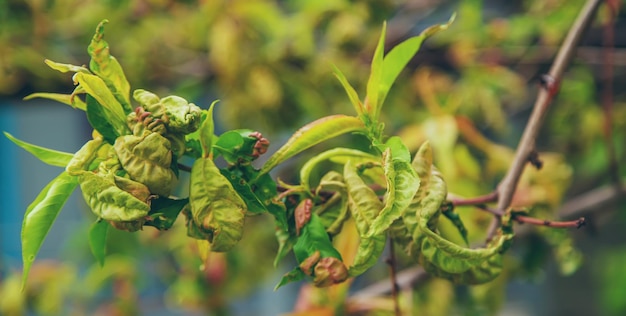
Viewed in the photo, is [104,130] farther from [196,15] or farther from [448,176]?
[196,15]

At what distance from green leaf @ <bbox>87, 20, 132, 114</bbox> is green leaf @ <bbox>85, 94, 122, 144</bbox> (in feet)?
0.06

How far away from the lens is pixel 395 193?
0.51 metres

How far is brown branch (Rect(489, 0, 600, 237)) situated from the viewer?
702 mm

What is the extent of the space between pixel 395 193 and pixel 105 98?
238 millimetres

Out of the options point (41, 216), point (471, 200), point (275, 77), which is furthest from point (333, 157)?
point (275, 77)

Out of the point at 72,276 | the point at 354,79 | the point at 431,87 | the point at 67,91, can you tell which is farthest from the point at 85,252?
the point at 431,87

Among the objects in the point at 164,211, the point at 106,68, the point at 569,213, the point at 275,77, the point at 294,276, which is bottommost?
the point at 569,213

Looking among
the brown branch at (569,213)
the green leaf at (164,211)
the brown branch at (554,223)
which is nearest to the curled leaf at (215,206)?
the green leaf at (164,211)

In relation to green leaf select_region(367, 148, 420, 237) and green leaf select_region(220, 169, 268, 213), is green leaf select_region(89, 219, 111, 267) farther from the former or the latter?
green leaf select_region(367, 148, 420, 237)

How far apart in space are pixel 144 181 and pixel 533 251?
763 millimetres

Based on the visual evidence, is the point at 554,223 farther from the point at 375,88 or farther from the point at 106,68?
the point at 106,68

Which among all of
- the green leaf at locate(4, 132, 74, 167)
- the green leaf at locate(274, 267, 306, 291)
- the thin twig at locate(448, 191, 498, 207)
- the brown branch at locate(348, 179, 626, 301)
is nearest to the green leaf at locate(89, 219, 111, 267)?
the green leaf at locate(4, 132, 74, 167)

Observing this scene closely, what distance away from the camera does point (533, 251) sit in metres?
1.10

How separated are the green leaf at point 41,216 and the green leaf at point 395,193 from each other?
24 cm
